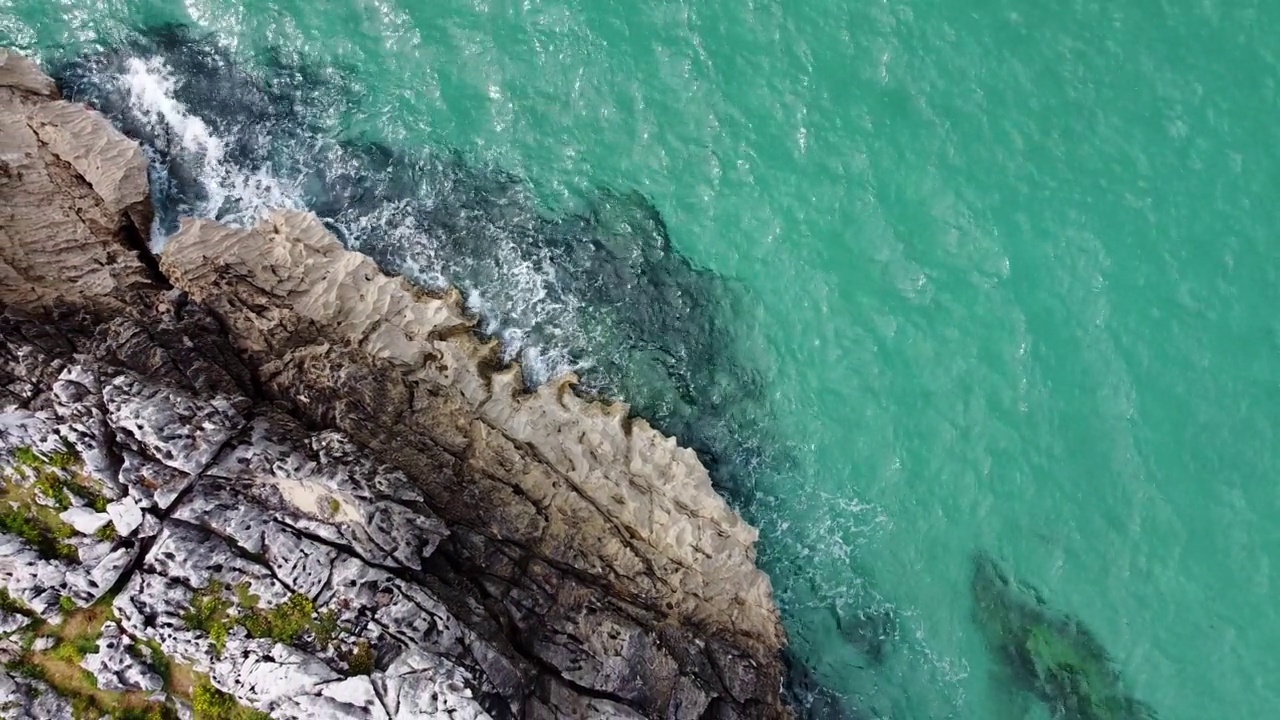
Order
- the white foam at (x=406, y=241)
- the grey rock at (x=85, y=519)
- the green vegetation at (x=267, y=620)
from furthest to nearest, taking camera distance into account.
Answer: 1. the white foam at (x=406, y=241)
2. the grey rock at (x=85, y=519)
3. the green vegetation at (x=267, y=620)

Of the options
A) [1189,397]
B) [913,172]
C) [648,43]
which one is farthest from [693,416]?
[1189,397]

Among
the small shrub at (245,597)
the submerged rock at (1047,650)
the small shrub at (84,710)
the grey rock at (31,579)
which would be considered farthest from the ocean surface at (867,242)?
the small shrub at (84,710)

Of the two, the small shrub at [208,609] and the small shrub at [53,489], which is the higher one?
the small shrub at [53,489]

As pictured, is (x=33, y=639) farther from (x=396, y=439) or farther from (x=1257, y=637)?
(x=1257, y=637)

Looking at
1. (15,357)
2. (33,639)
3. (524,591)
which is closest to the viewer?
(33,639)

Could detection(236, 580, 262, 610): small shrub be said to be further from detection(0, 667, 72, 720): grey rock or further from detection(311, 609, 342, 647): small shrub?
detection(0, 667, 72, 720): grey rock

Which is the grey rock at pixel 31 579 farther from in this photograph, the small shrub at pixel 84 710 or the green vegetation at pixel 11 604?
the small shrub at pixel 84 710
